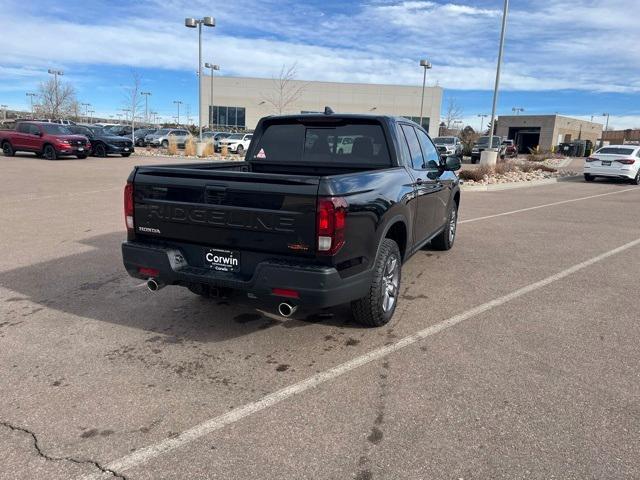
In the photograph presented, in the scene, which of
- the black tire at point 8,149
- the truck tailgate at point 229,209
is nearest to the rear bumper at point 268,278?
the truck tailgate at point 229,209

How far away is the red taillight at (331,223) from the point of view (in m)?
3.47

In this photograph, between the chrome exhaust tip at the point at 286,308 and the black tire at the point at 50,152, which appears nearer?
the chrome exhaust tip at the point at 286,308

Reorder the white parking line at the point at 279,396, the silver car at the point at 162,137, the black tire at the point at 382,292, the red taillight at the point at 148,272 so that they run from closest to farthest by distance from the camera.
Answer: the white parking line at the point at 279,396, the red taillight at the point at 148,272, the black tire at the point at 382,292, the silver car at the point at 162,137

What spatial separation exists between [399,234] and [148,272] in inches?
89.9

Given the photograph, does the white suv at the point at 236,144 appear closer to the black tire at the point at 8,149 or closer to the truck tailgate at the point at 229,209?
the black tire at the point at 8,149

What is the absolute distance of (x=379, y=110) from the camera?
245 feet

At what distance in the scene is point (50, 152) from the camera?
24000 millimetres

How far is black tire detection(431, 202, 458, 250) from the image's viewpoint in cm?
738

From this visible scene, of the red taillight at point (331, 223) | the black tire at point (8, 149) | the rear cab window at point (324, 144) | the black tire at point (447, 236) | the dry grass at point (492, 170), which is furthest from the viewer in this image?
the black tire at point (8, 149)

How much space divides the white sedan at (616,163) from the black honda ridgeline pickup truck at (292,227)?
65.4 ft

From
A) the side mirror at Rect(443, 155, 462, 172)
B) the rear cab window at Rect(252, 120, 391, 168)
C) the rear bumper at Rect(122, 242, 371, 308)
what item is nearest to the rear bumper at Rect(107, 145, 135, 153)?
the rear cab window at Rect(252, 120, 391, 168)

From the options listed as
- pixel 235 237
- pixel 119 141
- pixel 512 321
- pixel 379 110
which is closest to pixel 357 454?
pixel 235 237

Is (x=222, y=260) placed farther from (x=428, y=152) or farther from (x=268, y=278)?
(x=428, y=152)

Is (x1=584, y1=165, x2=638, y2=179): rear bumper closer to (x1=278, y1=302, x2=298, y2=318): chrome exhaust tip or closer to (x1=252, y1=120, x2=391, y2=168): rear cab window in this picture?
(x1=252, y1=120, x2=391, y2=168): rear cab window
